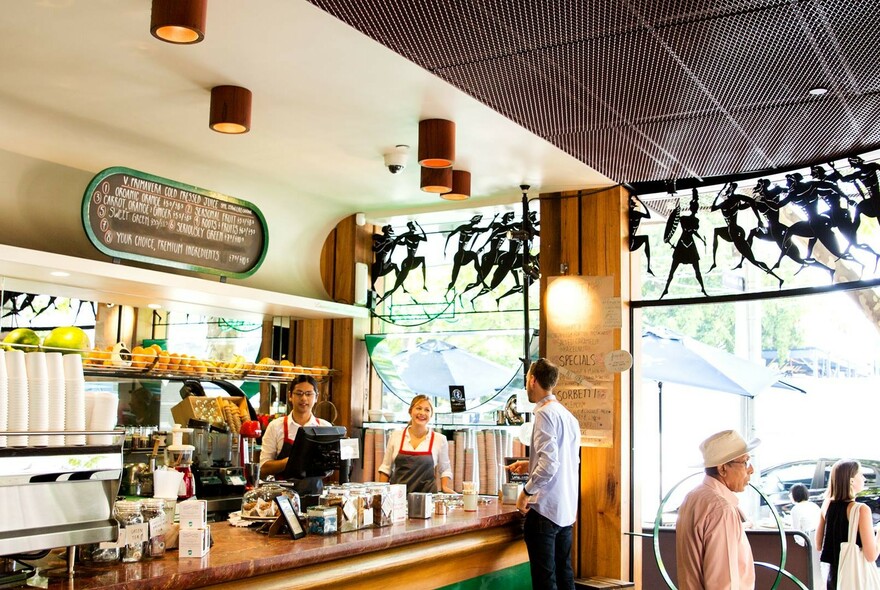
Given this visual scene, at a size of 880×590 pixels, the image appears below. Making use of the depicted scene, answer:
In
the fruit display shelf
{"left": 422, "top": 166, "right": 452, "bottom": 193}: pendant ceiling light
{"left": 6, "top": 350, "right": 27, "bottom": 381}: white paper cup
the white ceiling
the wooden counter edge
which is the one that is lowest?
the wooden counter edge

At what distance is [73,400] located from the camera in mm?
2832

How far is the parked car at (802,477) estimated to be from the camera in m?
8.55

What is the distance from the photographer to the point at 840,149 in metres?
5.07

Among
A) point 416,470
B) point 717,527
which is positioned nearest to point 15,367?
point 717,527

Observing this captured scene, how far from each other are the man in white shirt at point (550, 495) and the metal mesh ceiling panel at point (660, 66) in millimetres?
1485

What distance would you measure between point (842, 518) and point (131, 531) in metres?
4.82

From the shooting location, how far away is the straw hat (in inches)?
140

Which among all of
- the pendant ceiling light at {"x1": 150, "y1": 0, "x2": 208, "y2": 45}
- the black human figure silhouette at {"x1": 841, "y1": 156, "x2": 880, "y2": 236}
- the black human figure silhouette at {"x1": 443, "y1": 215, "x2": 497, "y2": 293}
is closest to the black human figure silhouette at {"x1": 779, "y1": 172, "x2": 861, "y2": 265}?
the black human figure silhouette at {"x1": 841, "y1": 156, "x2": 880, "y2": 236}

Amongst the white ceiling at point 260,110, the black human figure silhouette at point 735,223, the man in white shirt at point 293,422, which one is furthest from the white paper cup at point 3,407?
the black human figure silhouette at point 735,223

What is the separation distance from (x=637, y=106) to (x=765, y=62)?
29.5 inches

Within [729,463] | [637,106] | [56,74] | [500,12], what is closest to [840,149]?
[637,106]

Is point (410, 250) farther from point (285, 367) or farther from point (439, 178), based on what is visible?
point (439, 178)

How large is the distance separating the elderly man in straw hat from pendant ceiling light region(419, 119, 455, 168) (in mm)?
2006

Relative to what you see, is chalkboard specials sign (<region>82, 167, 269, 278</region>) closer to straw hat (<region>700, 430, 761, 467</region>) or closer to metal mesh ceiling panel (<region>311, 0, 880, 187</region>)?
metal mesh ceiling panel (<region>311, 0, 880, 187</region>)
